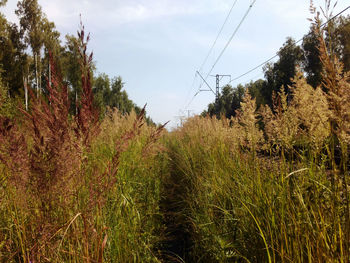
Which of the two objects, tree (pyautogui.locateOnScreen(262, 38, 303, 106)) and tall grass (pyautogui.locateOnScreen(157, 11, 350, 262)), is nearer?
tall grass (pyautogui.locateOnScreen(157, 11, 350, 262))

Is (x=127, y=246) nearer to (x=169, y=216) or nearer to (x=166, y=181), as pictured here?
(x=169, y=216)

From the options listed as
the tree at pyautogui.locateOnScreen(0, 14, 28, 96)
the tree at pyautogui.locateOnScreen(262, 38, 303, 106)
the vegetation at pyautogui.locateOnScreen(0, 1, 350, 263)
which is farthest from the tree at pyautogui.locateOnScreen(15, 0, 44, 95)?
the tree at pyautogui.locateOnScreen(262, 38, 303, 106)

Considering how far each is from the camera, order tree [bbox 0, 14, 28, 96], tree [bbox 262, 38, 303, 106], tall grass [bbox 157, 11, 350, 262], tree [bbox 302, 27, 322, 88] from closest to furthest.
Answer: tall grass [bbox 157, 11, 350, 262], tree [bbox 0, 14, 28, 96], tree [bbox 302, 27, 322, 88], tree [bbox 262, 38, 303, 106]

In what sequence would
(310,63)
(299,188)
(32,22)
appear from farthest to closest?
(310,63), (32,22), (299,188)

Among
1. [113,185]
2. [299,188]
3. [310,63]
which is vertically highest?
[310,63]

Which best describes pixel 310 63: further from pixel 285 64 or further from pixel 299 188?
pixel 299 188

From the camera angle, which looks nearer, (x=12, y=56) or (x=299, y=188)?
(x=299, y=188)

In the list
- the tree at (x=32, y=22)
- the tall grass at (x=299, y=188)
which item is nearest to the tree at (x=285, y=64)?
the tree at (x=32, y=22)

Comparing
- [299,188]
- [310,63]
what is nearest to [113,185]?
[299,188]

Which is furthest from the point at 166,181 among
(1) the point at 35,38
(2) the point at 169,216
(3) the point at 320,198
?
(1) the point at 35,38

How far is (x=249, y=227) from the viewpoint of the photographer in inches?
64.4

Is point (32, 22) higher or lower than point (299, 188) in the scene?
higher

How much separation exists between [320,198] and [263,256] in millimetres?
477

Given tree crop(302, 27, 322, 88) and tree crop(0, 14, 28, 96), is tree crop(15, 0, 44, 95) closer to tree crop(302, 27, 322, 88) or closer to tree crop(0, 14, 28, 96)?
tree crop(0, 14, 28, 96)
